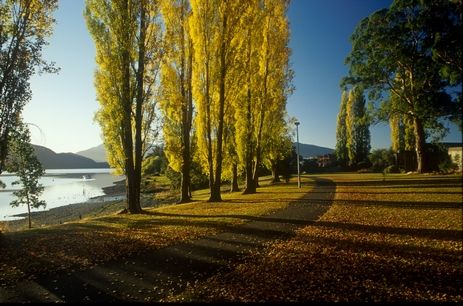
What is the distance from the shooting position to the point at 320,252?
29.4 feet

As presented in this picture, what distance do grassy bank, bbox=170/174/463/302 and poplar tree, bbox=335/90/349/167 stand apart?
2015 inches

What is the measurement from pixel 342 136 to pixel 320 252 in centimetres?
5715

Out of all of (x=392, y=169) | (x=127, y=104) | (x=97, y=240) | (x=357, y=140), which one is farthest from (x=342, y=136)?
(x=97, y=240)

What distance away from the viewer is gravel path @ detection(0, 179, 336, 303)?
6.43 metres

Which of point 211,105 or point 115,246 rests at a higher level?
point 211,105

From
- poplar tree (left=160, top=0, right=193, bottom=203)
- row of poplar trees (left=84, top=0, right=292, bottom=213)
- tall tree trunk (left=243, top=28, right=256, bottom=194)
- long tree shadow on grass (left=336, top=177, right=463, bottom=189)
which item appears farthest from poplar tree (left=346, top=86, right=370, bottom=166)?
poplar tree (left=160, top=0, right=193, bottom=203)

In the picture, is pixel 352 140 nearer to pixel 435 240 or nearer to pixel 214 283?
pixel 435 240

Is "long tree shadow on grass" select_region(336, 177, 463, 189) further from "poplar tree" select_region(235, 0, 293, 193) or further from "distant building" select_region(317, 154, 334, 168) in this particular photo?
"distant building" select_region(317, 154, 334, 168)

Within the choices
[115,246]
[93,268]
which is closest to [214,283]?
[93,268]

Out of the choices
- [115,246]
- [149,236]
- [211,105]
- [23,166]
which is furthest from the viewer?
[23,166]

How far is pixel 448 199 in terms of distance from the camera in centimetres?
1521

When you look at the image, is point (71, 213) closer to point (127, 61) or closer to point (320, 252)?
point (127, 61)

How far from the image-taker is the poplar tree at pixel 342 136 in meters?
62.7

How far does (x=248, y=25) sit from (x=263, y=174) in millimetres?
39512
